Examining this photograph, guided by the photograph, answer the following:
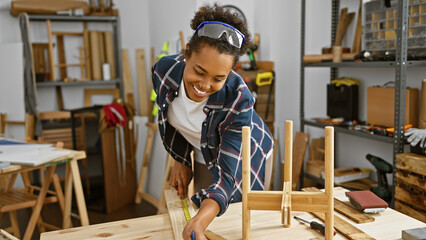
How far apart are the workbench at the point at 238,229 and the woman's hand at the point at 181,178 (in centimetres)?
32

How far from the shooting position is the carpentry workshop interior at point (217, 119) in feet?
4.14

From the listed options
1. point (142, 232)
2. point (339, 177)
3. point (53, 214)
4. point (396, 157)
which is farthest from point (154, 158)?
point (142, 232)

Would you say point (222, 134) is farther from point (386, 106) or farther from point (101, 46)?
point (101, 46)

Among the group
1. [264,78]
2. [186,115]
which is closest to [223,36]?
[186,115]

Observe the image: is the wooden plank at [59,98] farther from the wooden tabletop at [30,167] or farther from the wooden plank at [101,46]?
the wooden tabletop at [30,167]

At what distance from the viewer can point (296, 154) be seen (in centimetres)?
374

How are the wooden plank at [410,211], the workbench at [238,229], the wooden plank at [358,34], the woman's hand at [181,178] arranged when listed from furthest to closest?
the wooden plank at [358,34], the wooden plank at [410,211], the woman's hand at [181,178], the workbench at [238,229]

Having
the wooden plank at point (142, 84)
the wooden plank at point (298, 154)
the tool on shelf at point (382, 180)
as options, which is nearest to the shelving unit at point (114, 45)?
the wooden plank at point (142, 84)

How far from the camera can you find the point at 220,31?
1.26 metres

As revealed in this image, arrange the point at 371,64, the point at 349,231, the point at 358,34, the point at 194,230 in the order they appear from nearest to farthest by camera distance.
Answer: the point at 194,230
the point at 349,231
the point at 371,64
the point at 358,34

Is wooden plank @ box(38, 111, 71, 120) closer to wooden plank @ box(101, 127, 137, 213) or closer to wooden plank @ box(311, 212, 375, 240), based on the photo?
wooden plank @ box(101, 127, 137, 213)

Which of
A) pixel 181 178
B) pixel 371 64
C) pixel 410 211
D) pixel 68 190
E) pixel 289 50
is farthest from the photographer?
pixel 289 50

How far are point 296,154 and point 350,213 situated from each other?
7.95 feet

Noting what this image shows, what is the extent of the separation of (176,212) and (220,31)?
1.97 feet
